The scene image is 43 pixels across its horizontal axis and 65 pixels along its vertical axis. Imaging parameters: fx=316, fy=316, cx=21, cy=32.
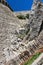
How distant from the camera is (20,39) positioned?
1585 cm

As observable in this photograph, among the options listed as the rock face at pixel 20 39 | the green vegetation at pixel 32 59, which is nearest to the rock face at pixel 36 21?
the rock face at pixel 20 39

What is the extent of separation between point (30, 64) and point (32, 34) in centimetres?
633

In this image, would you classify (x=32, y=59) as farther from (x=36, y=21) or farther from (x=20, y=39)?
(x=36, y=21)

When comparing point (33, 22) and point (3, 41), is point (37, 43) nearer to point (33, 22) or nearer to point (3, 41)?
point (33, 22)

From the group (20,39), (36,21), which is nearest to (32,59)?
(20,39)

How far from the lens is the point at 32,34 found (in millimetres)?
15953

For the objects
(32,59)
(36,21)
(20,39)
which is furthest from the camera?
(36,21)

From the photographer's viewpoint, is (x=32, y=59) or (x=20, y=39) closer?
(x=32, y=59)

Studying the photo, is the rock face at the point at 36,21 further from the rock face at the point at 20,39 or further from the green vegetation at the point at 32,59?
the green vegetation at the point at 32,59

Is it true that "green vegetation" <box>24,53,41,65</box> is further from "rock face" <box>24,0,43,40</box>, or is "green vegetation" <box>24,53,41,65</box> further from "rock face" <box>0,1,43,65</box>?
"rock face" <box>24,0,43,40</box>

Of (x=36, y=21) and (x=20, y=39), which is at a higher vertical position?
(x=36, y=21)

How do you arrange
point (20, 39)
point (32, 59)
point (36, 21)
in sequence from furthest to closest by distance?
point (36, 21) → point (20, 39) → point (32, 59)

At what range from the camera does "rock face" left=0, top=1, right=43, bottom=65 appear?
35.4 feet

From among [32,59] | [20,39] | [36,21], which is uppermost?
[32,59]
